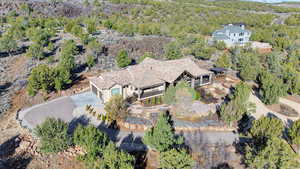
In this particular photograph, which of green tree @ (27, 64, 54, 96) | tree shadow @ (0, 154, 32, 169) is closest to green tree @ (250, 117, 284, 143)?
tree shadow @ (0, 154, 32, 169)

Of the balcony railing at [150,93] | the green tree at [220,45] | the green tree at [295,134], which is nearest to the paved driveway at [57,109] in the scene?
the balcony railing at [150,93]

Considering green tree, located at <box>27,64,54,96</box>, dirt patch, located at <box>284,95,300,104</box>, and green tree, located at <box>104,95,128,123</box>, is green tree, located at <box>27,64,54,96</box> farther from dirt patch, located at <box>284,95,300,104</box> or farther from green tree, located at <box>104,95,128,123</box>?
dirt patch, located at <box>284,95,300,104</box>

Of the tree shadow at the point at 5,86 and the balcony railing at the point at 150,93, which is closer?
the balcony railing at the point at 150,93

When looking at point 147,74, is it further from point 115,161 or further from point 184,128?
point 115,161

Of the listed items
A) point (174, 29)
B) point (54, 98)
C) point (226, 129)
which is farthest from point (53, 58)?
point (174, 29)

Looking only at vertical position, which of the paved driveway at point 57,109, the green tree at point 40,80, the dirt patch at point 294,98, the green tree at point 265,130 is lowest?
the dirt patch at point 294,98

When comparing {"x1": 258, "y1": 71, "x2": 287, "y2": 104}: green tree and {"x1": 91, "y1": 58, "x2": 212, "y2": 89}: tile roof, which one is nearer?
{"x1": 258, "y1": 71, "x2": 287, "y2": 104}: green tree

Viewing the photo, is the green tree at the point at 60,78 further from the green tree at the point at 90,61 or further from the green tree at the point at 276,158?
the green tree at the point at 276,158
